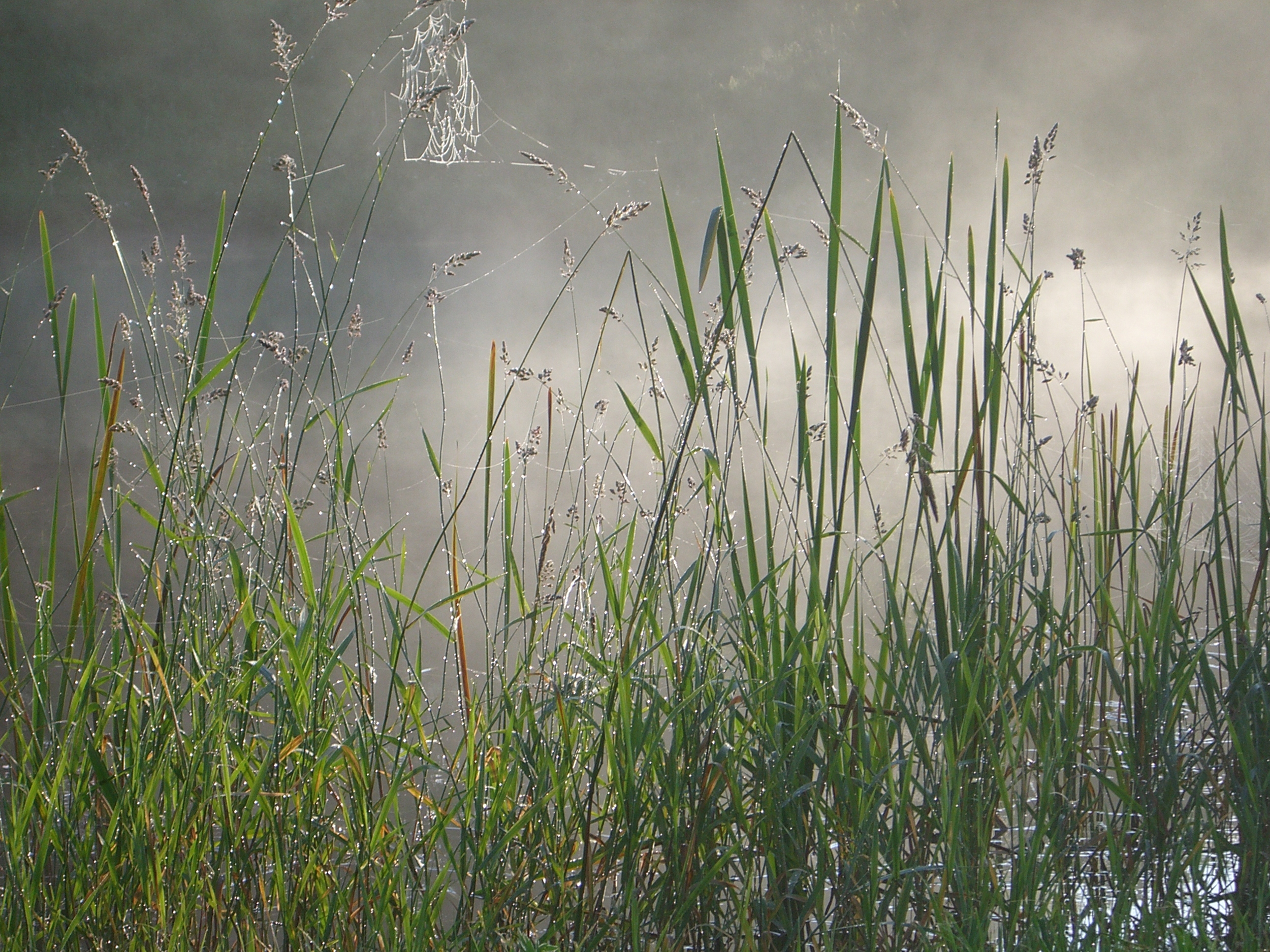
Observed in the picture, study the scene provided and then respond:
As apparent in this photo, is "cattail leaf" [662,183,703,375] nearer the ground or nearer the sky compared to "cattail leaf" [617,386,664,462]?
nearer the sky

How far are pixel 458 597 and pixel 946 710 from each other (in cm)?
40

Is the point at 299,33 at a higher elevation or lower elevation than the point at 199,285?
higher

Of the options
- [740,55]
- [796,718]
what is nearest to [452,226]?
[740,55]

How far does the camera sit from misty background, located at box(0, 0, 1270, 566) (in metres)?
2.75

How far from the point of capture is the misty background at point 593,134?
2.75 m

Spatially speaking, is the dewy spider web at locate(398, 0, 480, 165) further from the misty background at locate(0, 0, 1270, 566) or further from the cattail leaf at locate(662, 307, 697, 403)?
the cattail leaf at locate(662, 307, 697, 403)

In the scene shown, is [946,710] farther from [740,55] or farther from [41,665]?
[740,55]

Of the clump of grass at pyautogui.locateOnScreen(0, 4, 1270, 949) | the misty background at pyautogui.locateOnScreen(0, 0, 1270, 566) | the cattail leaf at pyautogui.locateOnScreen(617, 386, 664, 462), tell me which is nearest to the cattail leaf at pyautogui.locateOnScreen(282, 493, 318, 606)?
the clump of grass at pyautogui.locateOnScreen(0, 4, 1270, 949)

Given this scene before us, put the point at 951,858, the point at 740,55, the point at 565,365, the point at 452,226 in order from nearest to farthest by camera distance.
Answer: the point at 951,858, the point at 740,55, the point at 452,226, the point at 565,365

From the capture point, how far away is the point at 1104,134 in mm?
2881

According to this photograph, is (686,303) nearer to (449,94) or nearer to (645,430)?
(645,430)

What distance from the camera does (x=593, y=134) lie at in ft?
10.3

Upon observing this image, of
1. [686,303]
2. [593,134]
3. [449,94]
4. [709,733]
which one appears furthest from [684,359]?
[593,134]

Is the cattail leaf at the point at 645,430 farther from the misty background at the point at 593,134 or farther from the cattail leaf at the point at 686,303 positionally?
the misty background at the point at 593,134
